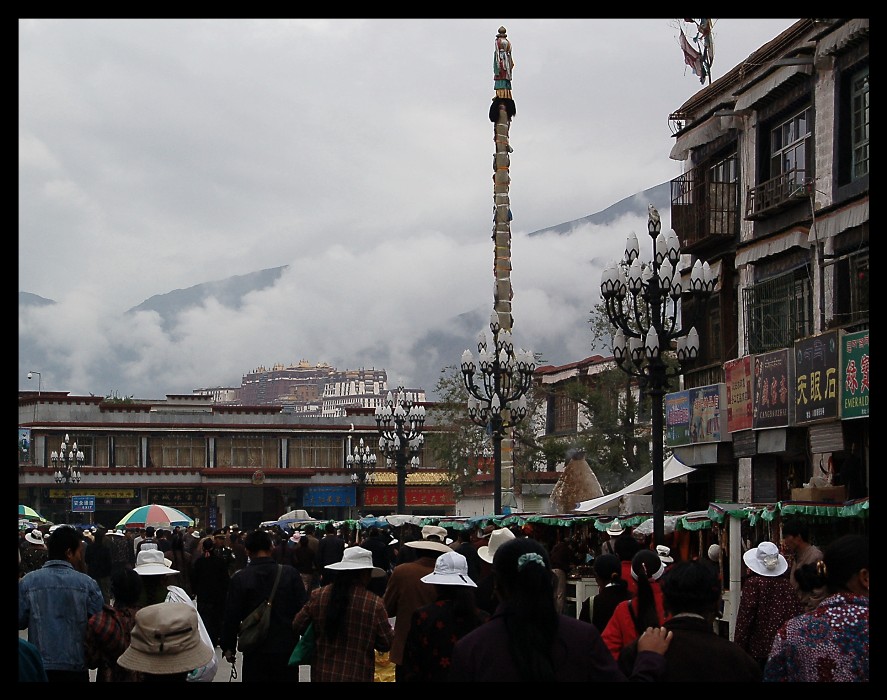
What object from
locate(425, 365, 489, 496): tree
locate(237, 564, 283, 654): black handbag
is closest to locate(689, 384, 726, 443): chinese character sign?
locate(237, 564, 283, 654): black handbag

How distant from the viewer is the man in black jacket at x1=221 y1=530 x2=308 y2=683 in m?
10.1

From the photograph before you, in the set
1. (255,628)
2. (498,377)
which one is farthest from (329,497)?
(255,628)

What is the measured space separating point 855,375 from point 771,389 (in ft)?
13.1

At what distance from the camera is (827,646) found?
18.0 feet

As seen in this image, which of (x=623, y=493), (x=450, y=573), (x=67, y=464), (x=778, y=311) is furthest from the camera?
(x=67, y=464)

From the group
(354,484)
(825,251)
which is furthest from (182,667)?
(354,484)

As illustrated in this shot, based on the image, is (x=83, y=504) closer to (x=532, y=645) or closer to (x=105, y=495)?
(x=105, y=495)

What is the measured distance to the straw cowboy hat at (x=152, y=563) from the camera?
970cm

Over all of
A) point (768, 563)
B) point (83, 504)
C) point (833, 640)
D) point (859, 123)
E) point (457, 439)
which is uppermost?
point (859, 123)

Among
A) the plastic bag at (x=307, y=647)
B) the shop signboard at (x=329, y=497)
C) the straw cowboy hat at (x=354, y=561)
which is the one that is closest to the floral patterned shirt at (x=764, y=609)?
the straw cowboy hat at (x=354, y=561)

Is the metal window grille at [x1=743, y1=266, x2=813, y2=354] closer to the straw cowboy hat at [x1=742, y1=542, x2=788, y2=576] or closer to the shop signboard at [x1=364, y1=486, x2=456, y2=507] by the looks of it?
the straw cowboy hat at [x1=742, y1=542, x2=788, y2=576]

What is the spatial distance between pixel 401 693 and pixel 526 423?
45.7 meters

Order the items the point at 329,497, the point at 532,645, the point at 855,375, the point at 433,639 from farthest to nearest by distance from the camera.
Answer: the point at 329,497 < the point at 855,375 < the point at 433,639 < the point at 532,645
